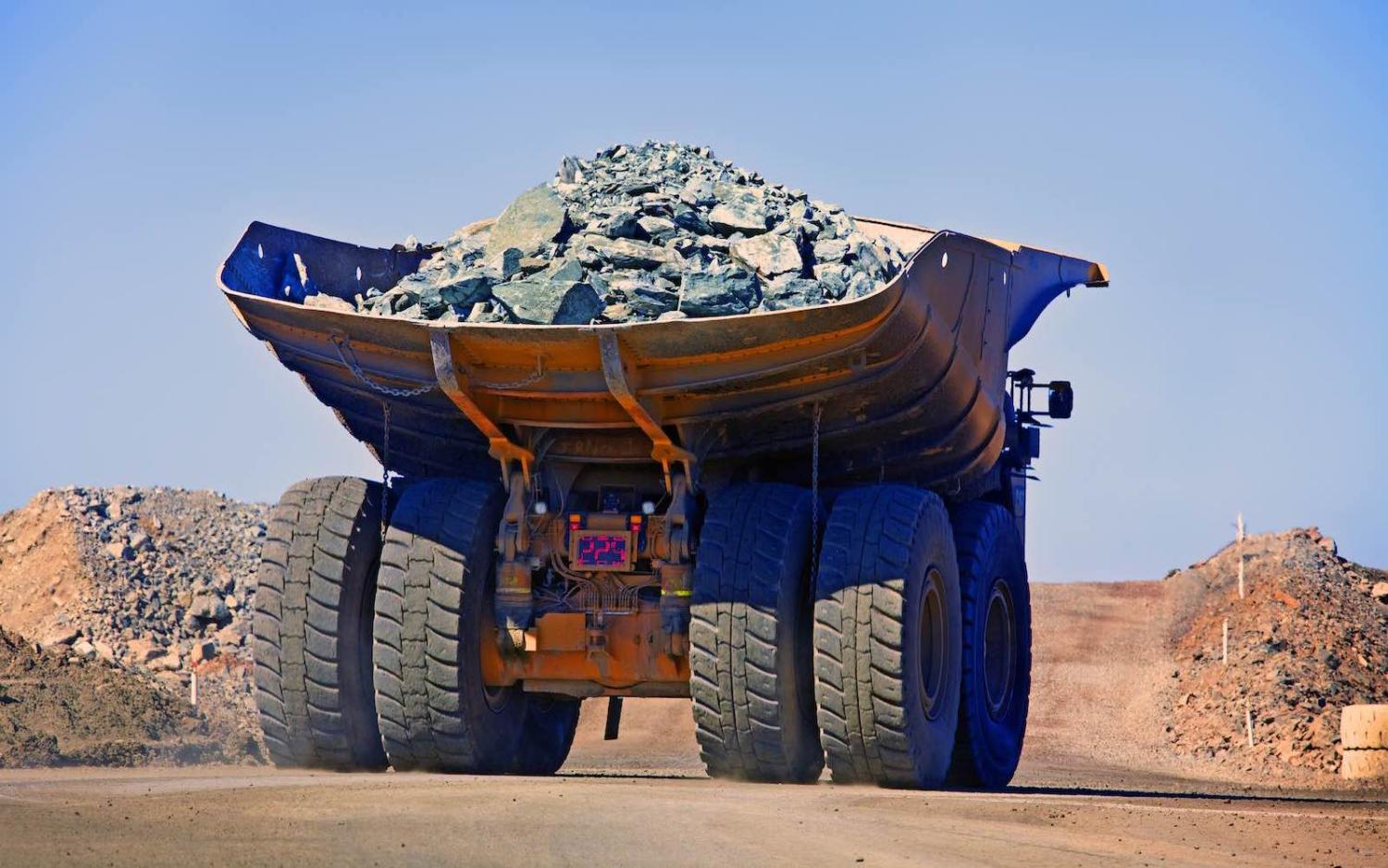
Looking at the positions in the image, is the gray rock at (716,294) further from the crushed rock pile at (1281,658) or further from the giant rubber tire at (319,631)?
the crushed rock pile at (1281,658)

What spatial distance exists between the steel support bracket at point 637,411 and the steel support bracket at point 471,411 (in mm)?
883

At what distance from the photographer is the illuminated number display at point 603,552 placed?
13.9 m

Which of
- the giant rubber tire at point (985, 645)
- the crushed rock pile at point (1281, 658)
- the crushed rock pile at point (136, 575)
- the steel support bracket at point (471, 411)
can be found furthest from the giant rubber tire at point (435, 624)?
the crushed rock pile at point (136, 575)

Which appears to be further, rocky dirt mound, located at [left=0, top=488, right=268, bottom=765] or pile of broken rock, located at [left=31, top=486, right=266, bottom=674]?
pile of broken rock, located at [left=31, top=486, right=266, bottom=674]

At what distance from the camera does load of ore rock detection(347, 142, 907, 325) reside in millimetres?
13289

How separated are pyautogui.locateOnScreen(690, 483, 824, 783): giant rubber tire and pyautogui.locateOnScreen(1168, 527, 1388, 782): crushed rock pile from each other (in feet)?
30.7

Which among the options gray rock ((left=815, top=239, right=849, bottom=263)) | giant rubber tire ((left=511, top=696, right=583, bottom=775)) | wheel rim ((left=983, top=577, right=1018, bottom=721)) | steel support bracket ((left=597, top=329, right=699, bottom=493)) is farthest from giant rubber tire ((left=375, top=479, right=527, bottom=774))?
wheel rim ((left=983, top=577, right=1018, bottom=721))

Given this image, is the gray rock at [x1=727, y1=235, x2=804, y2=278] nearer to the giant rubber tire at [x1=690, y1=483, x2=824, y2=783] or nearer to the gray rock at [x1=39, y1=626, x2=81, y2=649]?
the giant rubber tire at [x1=690, y1=483, x2=824, y2=783]

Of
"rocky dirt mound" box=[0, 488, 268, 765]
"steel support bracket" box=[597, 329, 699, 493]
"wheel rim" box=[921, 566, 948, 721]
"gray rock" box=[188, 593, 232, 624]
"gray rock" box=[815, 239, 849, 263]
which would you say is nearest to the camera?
"steel support bracket" box=[597, 329, 699, 493]

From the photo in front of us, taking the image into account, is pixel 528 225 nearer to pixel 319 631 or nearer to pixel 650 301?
pixel 650 301

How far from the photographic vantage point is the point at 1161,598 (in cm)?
3222

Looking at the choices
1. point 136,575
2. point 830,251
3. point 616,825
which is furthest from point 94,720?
point 616,825

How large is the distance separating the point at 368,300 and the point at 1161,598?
20.6 m

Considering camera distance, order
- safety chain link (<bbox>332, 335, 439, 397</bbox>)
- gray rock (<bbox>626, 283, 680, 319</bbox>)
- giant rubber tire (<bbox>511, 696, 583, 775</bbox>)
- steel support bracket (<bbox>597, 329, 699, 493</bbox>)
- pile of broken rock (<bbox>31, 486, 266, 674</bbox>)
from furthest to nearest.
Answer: pile of broken rock (<bbox>31, 486, 266, 674</bbox>)
giant rubber tire (<bbox>511, 696, 583, 775</bbox>)
safety chain link (<bbox>332, 335, 439, 397</bbox>)
gray rock (<bbox>626, 283, 680, 319</bbox>)
steel support bracket (<bbox>597, 329, 699, 493</bbox>)
